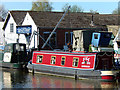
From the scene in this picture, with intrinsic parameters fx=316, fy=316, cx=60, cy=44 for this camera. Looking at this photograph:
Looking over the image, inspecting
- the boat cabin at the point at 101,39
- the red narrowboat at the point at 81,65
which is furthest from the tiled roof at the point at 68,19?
the red narrowboat at the point at 81,65

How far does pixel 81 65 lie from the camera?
83.4 feet

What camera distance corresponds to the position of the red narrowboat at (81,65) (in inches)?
948

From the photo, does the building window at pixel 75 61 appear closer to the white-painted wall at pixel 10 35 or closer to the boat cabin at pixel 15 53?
the boat cabin at pixel 15 53

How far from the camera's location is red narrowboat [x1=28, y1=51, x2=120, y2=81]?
79.0ft

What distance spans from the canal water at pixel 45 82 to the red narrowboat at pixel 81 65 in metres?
0.56

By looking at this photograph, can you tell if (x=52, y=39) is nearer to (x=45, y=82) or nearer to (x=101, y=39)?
(x=101, y=39)

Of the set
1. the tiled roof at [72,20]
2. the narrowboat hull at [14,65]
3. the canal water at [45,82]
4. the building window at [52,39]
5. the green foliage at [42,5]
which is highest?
the green foliage at [42,5]

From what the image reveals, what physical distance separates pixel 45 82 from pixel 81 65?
3204 millimetres

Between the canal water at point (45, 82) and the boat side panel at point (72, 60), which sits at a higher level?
the boat side panel at point (72, 60)

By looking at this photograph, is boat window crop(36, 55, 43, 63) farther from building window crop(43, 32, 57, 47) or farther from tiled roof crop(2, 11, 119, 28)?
tiled roof crop(2, 11, 119, 28)

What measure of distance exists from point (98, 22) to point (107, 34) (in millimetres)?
10852

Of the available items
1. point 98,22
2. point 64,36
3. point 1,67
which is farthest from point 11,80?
point 98,22

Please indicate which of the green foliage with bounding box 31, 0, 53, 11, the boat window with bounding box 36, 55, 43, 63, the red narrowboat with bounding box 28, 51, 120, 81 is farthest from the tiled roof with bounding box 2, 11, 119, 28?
the green foliage with bounding box 31, 0, 53, 11

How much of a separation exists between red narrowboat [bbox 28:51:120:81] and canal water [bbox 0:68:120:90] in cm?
56
